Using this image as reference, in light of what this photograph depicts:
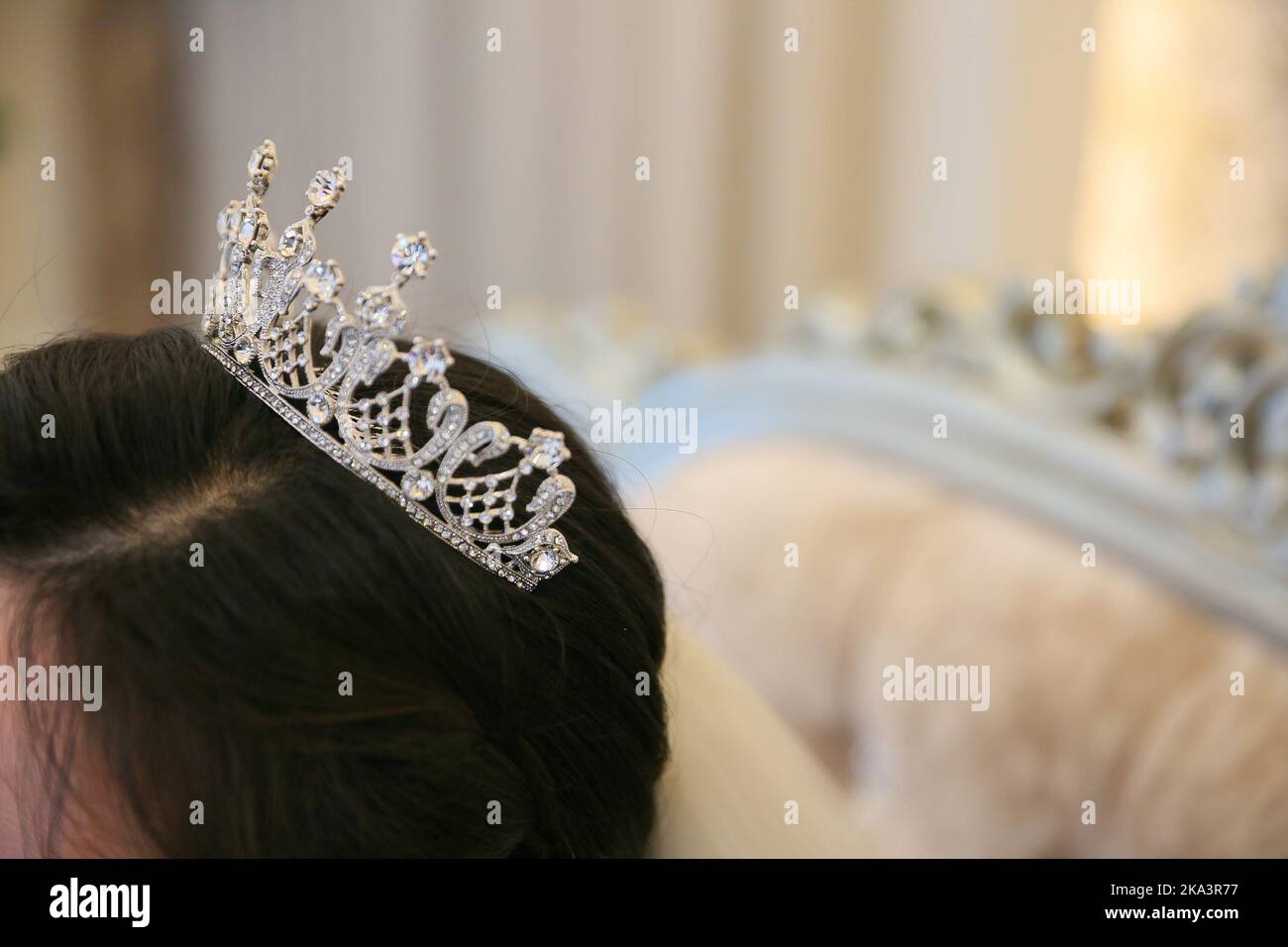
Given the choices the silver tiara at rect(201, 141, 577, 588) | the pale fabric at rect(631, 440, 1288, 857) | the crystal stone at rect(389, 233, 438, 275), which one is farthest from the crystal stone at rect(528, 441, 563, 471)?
the pale fabric at rect(631, 440, 1288, 857)

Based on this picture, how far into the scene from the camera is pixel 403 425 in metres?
0.49

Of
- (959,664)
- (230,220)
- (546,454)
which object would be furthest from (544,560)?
(959,664)

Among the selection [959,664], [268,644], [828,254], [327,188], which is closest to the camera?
[268,644]

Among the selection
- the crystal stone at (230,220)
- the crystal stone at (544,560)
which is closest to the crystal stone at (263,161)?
the crystal stone at (230,220)

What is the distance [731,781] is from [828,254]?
1363mm

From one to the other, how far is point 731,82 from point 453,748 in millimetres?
1687

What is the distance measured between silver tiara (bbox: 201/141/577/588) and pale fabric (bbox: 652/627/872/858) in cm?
17

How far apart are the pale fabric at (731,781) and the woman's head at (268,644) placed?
8cm

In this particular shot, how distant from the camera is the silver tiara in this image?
48cm

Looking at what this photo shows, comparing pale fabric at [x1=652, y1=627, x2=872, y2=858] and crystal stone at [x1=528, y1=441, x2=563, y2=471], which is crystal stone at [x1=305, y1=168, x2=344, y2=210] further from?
pale fabric at [x1=652, y1=627, x2=872, y2=858]

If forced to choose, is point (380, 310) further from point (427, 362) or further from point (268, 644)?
point (268, 644)

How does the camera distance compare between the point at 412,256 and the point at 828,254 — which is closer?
the point at 412,256

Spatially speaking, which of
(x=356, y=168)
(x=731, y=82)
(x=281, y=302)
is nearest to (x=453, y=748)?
(x=281, y=302)

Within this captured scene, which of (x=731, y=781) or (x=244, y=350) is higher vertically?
(x=244, y=350)
